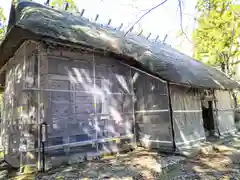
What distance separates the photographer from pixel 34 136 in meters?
4.82

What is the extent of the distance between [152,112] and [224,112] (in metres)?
4.97

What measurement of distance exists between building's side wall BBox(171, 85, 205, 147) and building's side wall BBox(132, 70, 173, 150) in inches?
11.7

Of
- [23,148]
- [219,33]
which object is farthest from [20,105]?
[219,33]

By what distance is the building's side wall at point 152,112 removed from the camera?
6.21m

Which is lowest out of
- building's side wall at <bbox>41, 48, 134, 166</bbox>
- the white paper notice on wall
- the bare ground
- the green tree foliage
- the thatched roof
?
the bare ground

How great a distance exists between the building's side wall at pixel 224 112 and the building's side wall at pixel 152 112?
147 inches

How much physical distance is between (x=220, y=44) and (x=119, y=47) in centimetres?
868

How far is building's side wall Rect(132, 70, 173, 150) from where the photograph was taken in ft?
20.4

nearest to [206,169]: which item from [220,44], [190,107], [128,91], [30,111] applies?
[190,107]

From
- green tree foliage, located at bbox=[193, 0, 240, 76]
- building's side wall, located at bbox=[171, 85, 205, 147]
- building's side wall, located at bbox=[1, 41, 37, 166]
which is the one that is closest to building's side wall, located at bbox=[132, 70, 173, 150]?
building's side wall, located at bbox=[171, 85, 205, 147]

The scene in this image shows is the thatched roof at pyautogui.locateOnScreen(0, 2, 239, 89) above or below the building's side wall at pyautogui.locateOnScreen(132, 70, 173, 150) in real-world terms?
above

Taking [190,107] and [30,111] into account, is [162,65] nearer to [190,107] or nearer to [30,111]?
[190,107]

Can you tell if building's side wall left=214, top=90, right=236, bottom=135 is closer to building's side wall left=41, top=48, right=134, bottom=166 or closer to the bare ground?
the bare ground

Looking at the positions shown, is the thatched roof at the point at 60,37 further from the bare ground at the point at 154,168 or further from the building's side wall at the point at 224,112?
the bare ground at the point at 154,168
